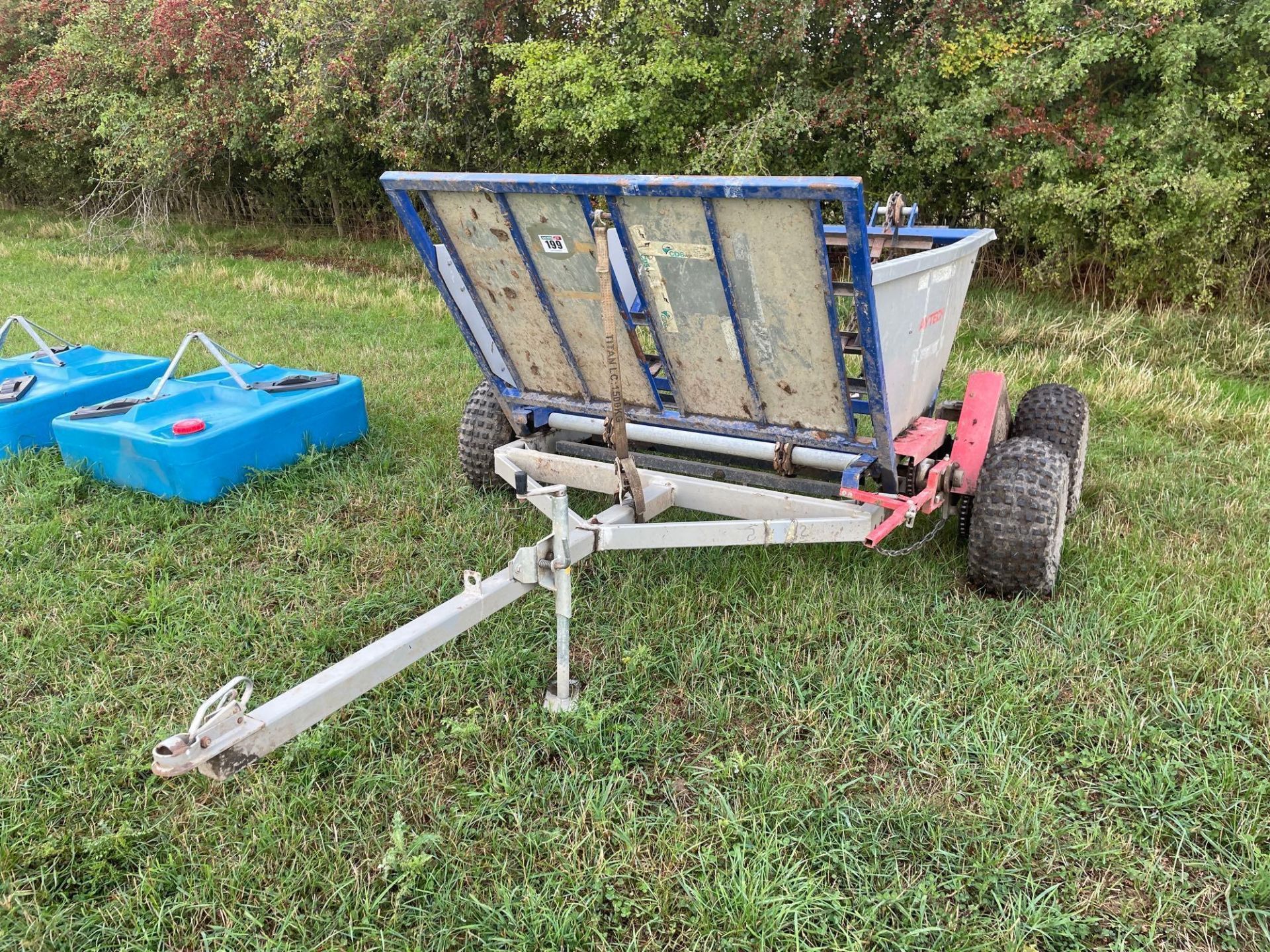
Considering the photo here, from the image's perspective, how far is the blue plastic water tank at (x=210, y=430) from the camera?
459 centimetres

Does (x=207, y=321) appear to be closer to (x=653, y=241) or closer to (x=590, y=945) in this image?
(x=653, y=241)

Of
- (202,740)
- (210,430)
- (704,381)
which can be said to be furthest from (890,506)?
(210,430)

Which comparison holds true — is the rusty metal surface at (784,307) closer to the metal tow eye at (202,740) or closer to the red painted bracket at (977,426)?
the red painted bracket at (977,426)

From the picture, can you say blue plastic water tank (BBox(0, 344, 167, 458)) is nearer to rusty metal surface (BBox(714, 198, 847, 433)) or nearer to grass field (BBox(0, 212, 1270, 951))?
grass field (BBox(0, 212, 1270, 951))

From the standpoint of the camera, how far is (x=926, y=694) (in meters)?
3.19

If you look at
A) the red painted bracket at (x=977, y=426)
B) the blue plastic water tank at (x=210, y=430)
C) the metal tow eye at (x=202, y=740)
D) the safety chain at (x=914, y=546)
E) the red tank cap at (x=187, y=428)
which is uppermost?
the metal tow eye at (x=202, y=740)

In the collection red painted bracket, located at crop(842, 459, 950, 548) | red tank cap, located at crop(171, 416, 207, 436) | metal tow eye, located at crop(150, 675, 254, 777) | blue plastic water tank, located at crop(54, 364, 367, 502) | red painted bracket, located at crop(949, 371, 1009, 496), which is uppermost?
metal tow eye, located at crop(150, 675, 254, 777)

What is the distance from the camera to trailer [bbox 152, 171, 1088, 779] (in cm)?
287

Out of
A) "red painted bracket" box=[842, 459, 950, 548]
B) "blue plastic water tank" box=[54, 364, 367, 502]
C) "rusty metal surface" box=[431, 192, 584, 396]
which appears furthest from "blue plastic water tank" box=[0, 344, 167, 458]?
"red painted bracket" box=[842, 459, 950, 548]

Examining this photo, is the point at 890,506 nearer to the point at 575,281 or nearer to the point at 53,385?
the point at 575,281

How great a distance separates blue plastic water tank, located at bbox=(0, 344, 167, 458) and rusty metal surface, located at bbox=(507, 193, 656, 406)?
341cm

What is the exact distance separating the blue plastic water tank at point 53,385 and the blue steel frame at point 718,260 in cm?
295

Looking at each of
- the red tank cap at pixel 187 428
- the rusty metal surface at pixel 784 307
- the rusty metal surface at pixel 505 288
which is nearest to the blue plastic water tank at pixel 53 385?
the red tank cap at pixel 187 428

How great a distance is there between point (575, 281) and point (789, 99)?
797 cm
